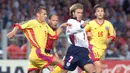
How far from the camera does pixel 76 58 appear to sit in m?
17.4

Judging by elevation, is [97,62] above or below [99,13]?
below

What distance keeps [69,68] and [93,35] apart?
173cm

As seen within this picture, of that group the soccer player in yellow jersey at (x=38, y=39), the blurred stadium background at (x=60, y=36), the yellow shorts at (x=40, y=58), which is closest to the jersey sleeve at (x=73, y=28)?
the soccer player in yellow jersey at (x=38, y=39)

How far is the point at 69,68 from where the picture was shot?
57.5ft

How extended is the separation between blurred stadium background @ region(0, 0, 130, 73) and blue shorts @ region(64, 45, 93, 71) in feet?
11.1

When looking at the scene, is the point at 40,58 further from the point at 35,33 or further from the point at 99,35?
the point at 99,35

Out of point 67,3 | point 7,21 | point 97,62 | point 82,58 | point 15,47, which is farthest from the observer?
point 67,3

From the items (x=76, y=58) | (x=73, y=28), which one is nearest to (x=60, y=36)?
(x=76, y=58)

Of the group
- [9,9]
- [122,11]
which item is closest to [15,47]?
[9,9]

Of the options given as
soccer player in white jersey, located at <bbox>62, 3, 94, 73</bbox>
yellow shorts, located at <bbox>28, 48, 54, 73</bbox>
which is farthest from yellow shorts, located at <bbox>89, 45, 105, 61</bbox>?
yellow shorts, located at <bbox>28, 48, 54, 73</bbox>

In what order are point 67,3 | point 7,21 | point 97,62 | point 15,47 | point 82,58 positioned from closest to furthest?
point 82,58 < point 97,62 < point 15,47 < point 7,21 < point 67,3

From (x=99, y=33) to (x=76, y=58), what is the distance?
1.79 m

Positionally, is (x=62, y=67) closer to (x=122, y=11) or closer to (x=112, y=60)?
(x=112, y=60)

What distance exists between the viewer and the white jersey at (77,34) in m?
17.2
